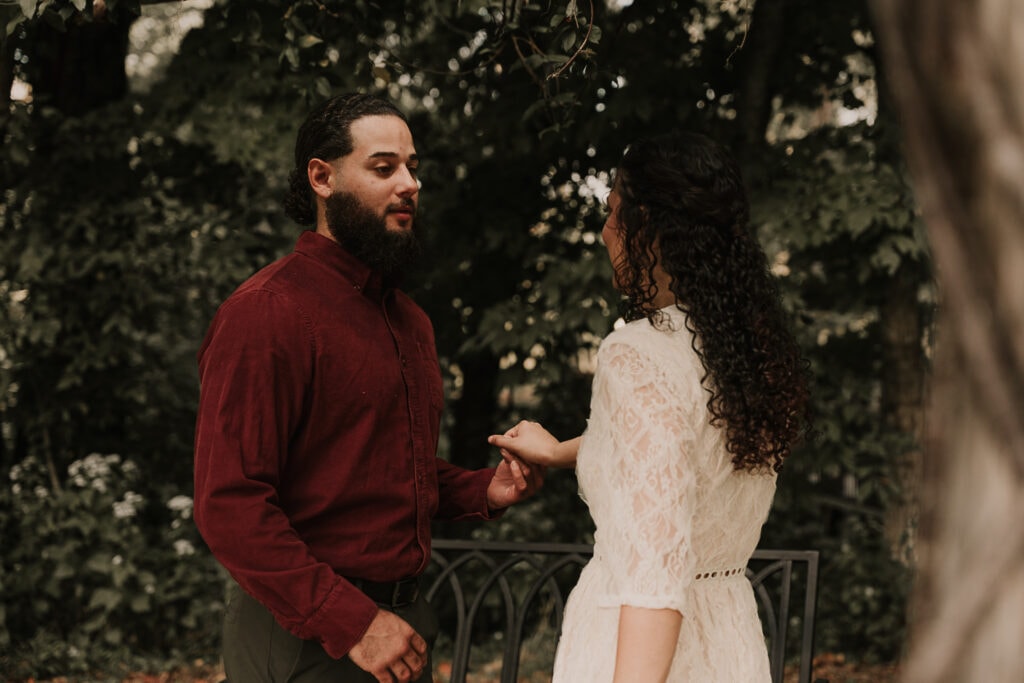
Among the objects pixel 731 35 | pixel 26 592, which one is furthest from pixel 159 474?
pixel 731 35

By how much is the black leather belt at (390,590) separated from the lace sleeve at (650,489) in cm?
74

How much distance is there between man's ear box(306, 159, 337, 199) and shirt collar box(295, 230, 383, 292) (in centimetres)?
11

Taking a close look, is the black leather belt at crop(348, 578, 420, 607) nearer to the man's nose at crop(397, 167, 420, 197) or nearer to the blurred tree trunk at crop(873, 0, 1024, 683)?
the man's nose at crop(397, 167, 420, 197)

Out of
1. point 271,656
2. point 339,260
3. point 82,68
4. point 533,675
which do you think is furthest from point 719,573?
point 82,68

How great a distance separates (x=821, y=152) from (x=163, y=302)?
149 inches

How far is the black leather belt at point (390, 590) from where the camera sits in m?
2.26

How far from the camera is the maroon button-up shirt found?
78.5 inches

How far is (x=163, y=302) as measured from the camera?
233 inches

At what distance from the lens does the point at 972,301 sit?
0.49 meters

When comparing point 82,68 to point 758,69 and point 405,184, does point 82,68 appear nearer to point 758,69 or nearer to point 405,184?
point 758,69

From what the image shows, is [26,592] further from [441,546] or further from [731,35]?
[731,35]

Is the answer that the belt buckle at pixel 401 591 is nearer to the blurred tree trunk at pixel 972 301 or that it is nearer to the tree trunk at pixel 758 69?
the blurred tree trunk at pixel 972 301

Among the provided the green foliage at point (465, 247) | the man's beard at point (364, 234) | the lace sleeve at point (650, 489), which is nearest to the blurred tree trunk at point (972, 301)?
the lace sleeve at point (650, 489)

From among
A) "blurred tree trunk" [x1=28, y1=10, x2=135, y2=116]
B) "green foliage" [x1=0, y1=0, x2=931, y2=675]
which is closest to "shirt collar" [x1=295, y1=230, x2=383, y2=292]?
"green foliage" [x1=0, y1=0, x2=931, y2=675]
